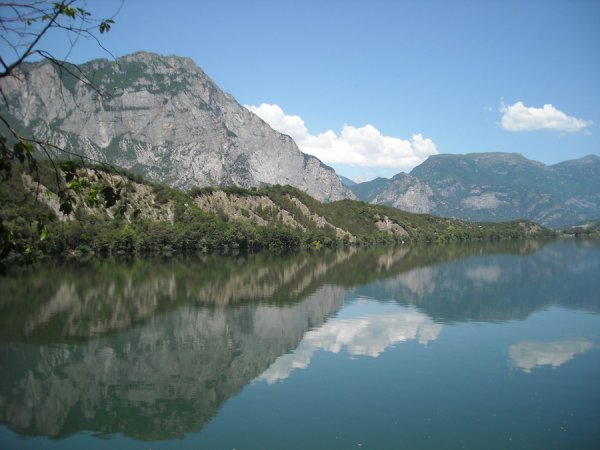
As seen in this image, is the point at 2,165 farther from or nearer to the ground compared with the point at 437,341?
farther from the ground

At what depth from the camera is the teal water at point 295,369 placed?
20516mm

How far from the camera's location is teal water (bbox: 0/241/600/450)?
20.5 meters

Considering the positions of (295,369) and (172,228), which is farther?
(172,228)

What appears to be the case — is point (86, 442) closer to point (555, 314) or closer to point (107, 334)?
point (107, 334)

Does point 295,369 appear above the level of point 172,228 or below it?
below

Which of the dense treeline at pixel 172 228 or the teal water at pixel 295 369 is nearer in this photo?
the teal water at pixel 295 369

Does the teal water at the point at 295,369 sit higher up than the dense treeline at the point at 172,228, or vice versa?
the dense treeline at the point at 172,228

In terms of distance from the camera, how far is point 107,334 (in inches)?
1470

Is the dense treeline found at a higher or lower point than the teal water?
higher

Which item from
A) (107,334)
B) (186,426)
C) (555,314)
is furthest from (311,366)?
(555,314)

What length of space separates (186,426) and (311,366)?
1032 centimetres

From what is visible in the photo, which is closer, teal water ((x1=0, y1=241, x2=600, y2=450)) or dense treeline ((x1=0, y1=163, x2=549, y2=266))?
teal water ((x1=0, y1=241, x2=600, y2=450))

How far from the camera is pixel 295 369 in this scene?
29359 millimetres

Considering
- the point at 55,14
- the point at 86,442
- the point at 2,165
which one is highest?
the point at 55,14
